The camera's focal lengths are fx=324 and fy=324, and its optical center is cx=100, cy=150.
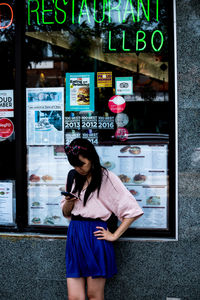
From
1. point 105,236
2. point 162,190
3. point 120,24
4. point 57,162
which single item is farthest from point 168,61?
point 105,236

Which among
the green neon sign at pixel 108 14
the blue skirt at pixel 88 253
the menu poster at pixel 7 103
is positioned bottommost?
the blue skirt at pixel 88 253

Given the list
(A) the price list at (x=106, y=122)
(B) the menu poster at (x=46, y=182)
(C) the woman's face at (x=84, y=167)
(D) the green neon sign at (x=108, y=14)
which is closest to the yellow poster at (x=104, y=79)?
(D) the green neon sign at (x=108, y=14)

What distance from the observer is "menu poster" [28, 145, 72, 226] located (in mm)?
4016

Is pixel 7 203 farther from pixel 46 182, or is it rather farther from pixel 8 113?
pixel 8 113

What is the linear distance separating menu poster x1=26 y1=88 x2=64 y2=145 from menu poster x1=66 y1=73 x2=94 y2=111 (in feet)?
0.38

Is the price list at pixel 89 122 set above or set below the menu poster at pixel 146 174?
above

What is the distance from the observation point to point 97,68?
3.95 metres

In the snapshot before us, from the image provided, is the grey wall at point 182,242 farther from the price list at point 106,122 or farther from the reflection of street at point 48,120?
the reflection of street at point 48,120

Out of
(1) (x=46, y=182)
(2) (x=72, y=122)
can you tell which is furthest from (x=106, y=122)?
(1) (x=46, y=182)

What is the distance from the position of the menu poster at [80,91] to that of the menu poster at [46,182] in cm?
56

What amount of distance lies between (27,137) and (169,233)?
2.07 meters

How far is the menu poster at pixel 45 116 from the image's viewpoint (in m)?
4.00

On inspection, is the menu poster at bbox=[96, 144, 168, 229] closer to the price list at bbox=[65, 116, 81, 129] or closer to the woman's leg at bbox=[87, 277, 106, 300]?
the price list at bbox=[65, 116, 81, 129]

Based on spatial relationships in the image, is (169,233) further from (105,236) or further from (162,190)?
(105,236)
